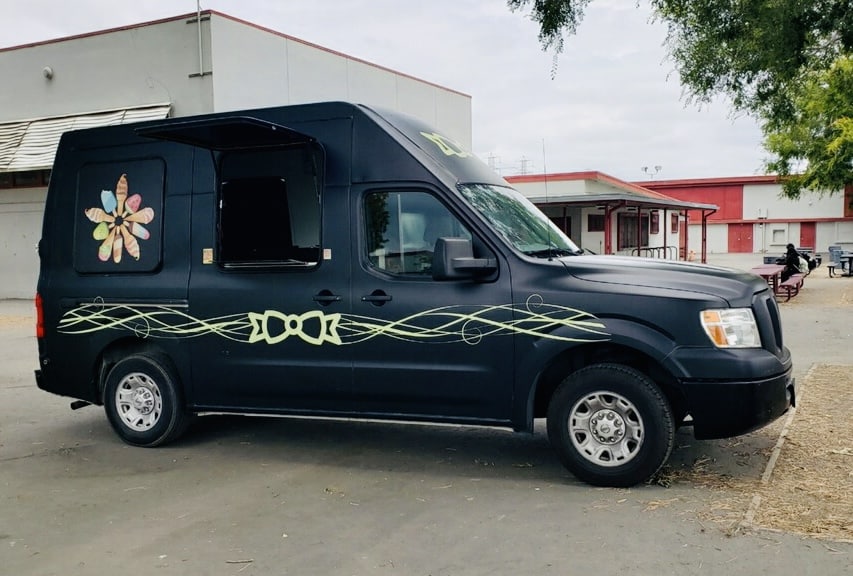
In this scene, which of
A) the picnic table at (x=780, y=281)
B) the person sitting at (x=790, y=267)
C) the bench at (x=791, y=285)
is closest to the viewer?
the picnic table at (x=780, y=281)

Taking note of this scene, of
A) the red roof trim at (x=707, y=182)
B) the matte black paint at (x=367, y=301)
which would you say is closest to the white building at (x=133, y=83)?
the matte black paint at (x=367, y=301)

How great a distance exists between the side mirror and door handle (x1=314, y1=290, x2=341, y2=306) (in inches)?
33.3

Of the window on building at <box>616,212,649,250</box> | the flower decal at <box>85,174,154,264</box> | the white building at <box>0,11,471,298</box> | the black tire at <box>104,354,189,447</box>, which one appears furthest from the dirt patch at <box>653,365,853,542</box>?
the window on building at <box>616,212,649,250</box>

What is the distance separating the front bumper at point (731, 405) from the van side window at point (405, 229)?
185cm

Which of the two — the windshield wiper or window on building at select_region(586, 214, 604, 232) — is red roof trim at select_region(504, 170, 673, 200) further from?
the windshield wiper

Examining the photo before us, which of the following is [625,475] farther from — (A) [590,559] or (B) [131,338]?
(B) [131,338]

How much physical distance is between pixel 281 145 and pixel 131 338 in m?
2.08

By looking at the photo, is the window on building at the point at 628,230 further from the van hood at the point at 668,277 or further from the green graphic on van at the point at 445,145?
the van hood at the point at 668,277

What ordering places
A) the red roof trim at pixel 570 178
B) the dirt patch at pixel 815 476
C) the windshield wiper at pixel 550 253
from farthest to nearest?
the red roof trim at pixel 570 178
the windshield wiper at pixel 550 253
the dirt patch at pixel 815 476

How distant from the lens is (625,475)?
17.9ft

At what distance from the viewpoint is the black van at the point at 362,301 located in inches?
214

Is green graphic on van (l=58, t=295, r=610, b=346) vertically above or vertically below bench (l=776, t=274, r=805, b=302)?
above

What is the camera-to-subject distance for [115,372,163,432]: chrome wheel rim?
6902mm

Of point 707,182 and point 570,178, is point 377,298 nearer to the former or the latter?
point 570,178
